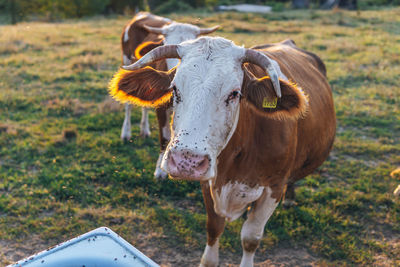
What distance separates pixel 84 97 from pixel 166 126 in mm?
3228

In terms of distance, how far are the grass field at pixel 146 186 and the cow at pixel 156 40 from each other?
0.25 metres

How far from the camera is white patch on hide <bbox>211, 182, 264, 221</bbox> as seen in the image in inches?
112

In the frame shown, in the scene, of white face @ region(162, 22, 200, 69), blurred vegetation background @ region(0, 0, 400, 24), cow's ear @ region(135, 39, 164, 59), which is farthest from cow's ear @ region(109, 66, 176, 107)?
blurred vegetation background @ region(0, 0, 400, 24)

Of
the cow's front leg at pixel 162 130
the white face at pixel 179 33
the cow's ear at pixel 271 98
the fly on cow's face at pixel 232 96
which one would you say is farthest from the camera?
the cow's front leg at pixel 162 130

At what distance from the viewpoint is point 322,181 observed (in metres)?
4.84

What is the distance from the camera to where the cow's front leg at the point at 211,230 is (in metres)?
3.09

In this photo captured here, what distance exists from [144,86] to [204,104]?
2.50ft

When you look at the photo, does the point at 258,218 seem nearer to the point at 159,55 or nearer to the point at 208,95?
the point at 208,95

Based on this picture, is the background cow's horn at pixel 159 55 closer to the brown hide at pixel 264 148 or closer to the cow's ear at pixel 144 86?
the cow's ear at pixel 144 86

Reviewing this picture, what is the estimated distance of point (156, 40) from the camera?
5055 millimetres

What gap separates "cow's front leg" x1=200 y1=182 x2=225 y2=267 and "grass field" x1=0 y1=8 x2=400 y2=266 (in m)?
0.27

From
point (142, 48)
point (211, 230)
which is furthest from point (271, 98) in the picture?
A: point (142, 48)

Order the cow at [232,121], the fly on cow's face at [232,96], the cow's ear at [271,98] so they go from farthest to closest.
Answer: the cow's ear at [271,98] → the fly on cow's face at [232,96] → the cow at [232,121]

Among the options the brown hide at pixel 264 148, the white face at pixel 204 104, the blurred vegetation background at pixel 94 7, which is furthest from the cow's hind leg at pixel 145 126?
the blurred vegetation background at pixel 94 7
